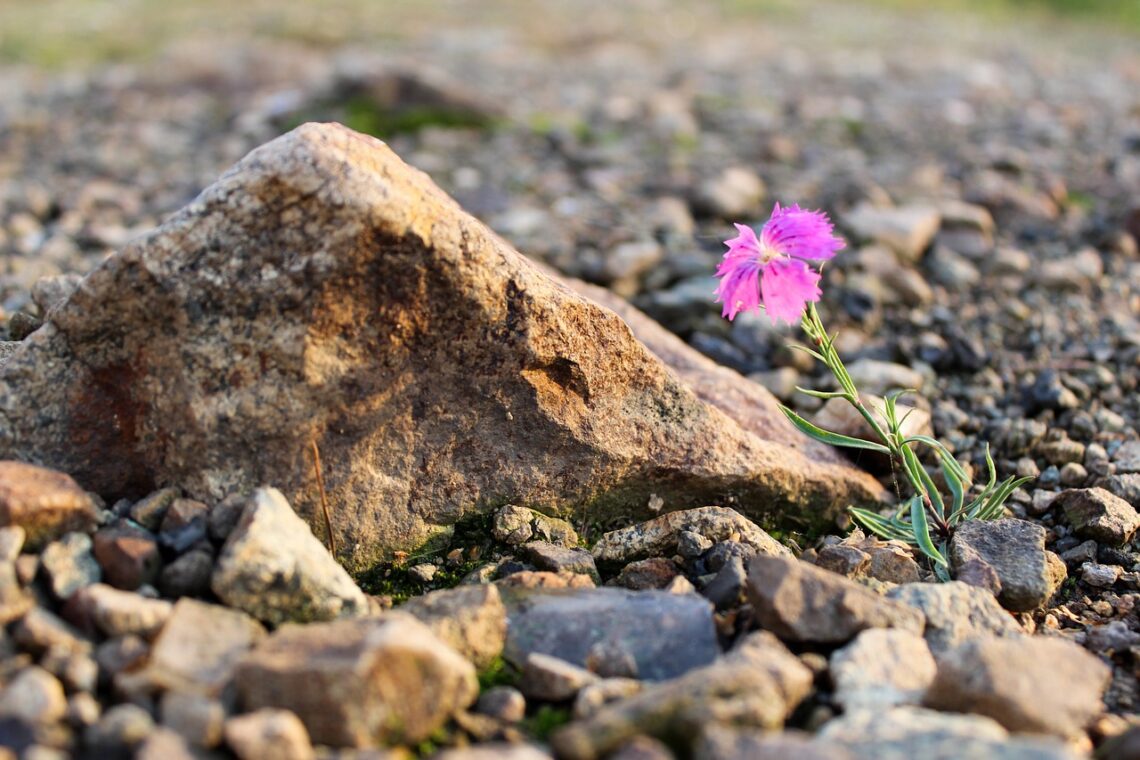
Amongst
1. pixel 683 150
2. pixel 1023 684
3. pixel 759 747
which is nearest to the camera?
pixel 759 747

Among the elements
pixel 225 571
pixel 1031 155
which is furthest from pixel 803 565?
pixel 1031 155

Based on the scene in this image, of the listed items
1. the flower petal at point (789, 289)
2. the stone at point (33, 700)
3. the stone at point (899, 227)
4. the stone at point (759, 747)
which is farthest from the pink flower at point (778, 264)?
the stone at point (899, 227)

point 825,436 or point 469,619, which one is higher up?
point 825,436

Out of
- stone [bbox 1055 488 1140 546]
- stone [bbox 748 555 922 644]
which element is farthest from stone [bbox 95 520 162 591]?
stone [bbox 1055 488 1140 546]

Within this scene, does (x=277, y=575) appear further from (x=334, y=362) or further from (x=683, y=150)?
(x=683, y=150)

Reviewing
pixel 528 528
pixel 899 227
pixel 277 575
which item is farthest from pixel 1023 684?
pixel 899 227

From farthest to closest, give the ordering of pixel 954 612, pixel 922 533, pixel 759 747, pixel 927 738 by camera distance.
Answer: pixel 922 533, pixel 954 612, pixel 927 738, pixel 759 747
